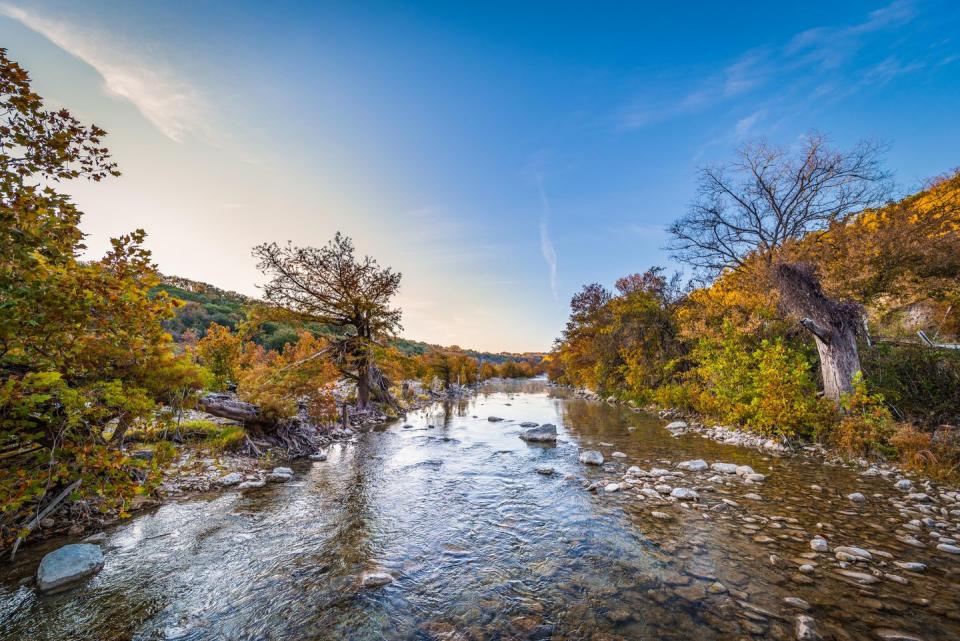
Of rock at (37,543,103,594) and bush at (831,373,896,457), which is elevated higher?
bush at (831,373,896,457)

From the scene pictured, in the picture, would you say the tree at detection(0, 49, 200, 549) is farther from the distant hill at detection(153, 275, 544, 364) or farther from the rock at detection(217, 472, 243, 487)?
the distant hill at detection(153, 275, 544, 364)

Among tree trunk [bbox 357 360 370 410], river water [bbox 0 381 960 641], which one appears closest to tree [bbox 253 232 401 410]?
tree trunk [bbox 357 360 370 410]

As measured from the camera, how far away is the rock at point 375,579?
12.3ft

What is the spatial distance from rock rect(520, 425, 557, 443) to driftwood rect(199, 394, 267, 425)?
853 cm

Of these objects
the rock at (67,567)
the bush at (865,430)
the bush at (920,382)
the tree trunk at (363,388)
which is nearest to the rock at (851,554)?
the bush at (865,430)

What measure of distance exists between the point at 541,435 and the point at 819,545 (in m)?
7.93

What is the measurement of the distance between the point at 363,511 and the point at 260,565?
1.96m

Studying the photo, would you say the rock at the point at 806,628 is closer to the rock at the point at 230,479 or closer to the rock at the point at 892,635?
the rock at the point at 892,635

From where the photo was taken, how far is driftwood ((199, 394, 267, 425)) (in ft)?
29.2

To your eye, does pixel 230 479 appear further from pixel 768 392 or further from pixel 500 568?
pixel 768 392

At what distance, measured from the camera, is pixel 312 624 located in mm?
3104

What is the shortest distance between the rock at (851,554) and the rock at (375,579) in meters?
5.36

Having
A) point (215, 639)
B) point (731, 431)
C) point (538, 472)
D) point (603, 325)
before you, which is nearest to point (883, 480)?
point (731, 431)

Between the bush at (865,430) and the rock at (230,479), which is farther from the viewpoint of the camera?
the bush at (865,430)
